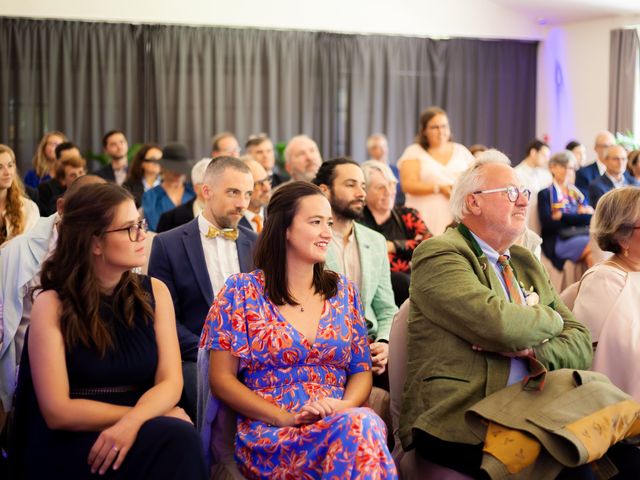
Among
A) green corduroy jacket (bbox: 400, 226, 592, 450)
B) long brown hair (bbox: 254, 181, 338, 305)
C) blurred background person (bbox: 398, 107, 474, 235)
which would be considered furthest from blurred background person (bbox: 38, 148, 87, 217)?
green corduroy jacket (bbox: 400, 226, 592, 450)

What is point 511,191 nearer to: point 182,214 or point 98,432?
point 98,432

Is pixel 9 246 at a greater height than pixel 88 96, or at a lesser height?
lesser

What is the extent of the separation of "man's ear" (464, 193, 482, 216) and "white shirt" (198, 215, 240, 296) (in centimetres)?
131

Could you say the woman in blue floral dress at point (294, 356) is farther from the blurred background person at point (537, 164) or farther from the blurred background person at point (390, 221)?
the blurred background person at point (537, 164)

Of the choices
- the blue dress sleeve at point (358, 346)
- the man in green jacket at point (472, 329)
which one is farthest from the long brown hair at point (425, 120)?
the blue dress sleeve at point (358, 346)

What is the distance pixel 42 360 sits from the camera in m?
2.49

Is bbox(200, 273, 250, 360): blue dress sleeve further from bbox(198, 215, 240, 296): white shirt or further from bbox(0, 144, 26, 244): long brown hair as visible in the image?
bbox(0, 144, 26, 244): long brown hair

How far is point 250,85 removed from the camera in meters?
10.4

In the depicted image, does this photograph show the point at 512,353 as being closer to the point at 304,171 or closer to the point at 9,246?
the point at 9,246

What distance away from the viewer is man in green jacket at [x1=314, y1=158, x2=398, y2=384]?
13.0ft

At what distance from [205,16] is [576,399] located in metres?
8.24

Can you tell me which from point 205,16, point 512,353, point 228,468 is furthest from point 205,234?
point 205,16

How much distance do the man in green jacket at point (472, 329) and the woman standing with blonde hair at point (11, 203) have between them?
2.48 meters

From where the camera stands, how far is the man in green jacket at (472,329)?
104 inches
